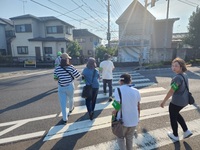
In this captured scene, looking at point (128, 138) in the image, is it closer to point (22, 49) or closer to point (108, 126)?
point (108, 126)

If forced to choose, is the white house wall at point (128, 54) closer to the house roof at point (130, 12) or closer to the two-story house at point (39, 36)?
the house roof at point (130, 12)

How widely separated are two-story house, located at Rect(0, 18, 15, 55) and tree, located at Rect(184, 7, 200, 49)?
31.2m

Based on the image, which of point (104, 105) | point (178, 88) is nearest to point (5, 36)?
point (104, 105)

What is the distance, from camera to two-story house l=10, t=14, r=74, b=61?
25594 millimetres

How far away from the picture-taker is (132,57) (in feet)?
71.9

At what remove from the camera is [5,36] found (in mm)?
29016

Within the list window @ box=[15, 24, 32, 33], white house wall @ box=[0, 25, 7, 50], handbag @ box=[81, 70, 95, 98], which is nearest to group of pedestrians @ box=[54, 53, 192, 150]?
handbag @ box=[81, 70, 95, 98]

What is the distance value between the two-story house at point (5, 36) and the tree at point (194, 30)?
31157mm

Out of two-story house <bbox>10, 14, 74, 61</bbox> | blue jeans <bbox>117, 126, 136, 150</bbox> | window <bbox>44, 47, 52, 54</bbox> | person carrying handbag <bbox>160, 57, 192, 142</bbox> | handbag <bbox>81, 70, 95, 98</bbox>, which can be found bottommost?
blue jeans <bbox>117, 126, 136, 150</bbox>

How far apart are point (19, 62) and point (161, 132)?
22.9 meters

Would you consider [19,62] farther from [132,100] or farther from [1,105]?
[132,100]

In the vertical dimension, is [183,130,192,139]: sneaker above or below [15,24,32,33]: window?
below

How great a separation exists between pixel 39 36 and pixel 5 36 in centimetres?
730

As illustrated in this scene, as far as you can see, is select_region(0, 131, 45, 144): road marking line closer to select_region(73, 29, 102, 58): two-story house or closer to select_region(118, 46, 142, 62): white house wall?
select_region(118, 46, 142, 62): white house wall
